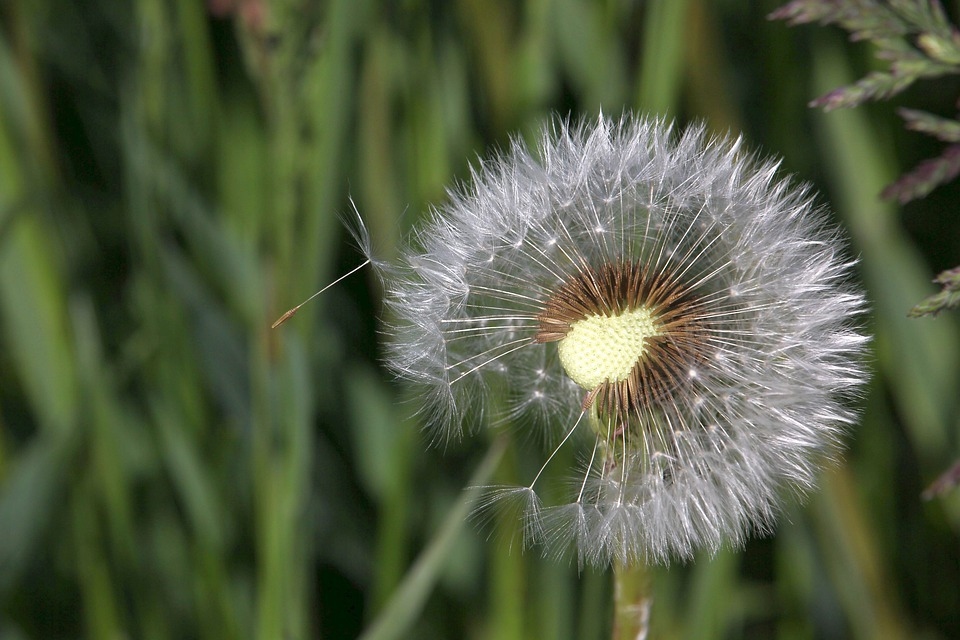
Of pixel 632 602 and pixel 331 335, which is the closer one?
pixel 632 602

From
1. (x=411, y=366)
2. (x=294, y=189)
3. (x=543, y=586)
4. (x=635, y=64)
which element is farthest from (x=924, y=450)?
(x=294, y=189)

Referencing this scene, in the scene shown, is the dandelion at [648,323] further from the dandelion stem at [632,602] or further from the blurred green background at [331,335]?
the blurred green background at [331,335]

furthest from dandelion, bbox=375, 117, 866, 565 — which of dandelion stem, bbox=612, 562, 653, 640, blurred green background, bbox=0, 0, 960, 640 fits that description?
blurred green background, bbox=0, 0, 960, 640

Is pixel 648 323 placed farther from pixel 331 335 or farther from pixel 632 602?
pixel 331 335

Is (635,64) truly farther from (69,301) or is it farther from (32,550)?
(32,550)

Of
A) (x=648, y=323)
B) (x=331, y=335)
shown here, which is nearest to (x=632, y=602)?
(x=648, y=323)

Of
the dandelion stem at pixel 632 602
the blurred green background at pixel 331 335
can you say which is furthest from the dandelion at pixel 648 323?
the blurred green background at pixel 331 335
